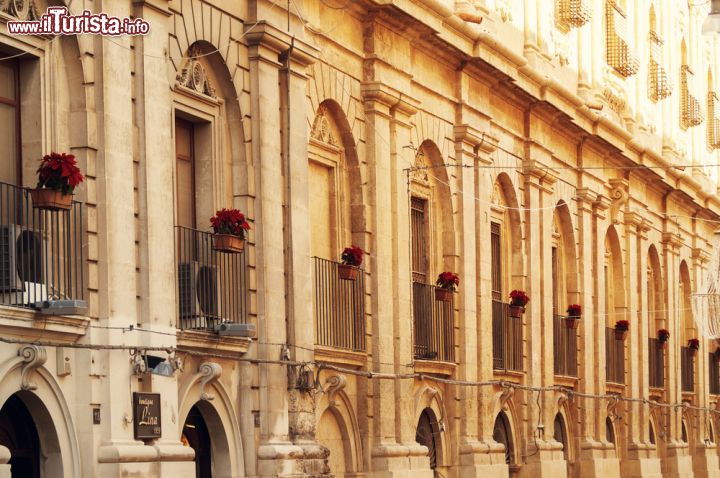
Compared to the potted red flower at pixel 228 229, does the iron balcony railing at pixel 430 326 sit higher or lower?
lower

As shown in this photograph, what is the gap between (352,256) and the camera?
27.1 m

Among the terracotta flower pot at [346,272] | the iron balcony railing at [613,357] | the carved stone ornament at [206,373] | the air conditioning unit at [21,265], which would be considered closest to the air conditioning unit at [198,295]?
the carved stone ornament at [206,373]

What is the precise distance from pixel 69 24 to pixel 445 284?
42.2ft

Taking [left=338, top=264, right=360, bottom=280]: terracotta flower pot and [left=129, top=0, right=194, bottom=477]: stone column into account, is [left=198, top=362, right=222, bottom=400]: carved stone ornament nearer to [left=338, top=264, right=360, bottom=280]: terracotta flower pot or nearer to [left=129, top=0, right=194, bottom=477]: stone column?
[left=129, top=0, right=194, bottom=477]: stone column

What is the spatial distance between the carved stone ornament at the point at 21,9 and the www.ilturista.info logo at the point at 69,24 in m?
0.15

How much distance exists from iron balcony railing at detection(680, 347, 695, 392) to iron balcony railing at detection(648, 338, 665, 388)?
2.27 m

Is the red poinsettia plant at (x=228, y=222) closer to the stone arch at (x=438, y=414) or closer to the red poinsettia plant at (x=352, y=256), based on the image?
the red poinsettia plant at (x=352, y=256)

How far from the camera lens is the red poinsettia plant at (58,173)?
1892cm

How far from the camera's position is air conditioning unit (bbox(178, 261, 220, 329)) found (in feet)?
74.5

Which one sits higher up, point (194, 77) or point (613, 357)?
point (194, 77)

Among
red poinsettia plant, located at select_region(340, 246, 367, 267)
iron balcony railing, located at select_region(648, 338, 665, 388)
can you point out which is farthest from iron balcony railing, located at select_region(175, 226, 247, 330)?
iron balcony railing, located at select_region(648, 338, 665, 388)

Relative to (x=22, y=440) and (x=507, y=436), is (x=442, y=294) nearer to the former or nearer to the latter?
(x=507, y=436)

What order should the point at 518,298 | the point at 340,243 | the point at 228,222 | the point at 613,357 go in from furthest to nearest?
the point at 613,357 < the point at 518,298 < the point at 340,243 < the point at 228,222

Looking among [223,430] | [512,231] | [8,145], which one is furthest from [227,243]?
[512,231]
